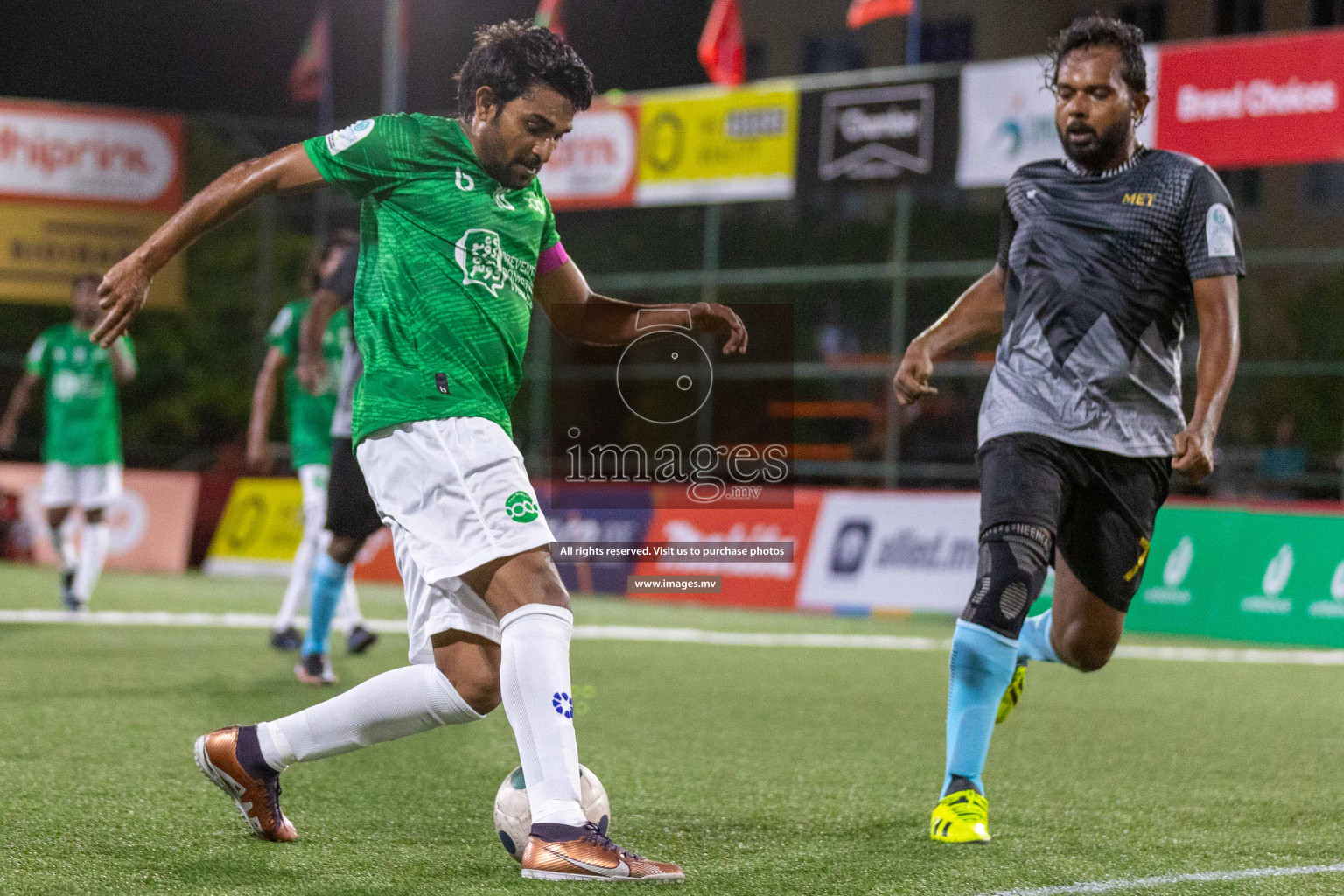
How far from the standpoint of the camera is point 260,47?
1433 inches

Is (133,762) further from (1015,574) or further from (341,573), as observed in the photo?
(1015,574)

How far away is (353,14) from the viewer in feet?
112

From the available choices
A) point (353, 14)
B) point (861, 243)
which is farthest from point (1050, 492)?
point (861, 243)

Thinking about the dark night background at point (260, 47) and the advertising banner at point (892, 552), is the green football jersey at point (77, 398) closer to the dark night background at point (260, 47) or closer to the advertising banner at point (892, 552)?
the advertising banner at point (892, 552)

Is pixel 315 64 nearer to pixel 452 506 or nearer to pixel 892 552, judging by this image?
pixel 892 552

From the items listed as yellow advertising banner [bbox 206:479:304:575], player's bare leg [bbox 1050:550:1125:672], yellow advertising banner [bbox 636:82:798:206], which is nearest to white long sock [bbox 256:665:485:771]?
player's bare leg [bbox 1050:550:1125:672]

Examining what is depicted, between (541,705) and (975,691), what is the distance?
137 centimetres

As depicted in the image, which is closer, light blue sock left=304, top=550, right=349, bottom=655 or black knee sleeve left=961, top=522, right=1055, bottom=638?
black knee sleeve left=961, top=522, right=1055, bottom=638

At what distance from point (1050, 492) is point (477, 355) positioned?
1699mm

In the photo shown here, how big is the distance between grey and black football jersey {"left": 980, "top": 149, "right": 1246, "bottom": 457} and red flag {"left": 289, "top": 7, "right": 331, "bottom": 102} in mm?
22614

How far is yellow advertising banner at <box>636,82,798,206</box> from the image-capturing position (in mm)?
18047

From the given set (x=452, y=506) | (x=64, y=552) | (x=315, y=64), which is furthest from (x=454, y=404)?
(x=315, y=64)

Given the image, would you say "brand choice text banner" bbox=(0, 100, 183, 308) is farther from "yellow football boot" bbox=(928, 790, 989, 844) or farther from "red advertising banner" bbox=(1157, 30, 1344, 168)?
"yellow football boot" bbox=(928, 790, 989, 844)

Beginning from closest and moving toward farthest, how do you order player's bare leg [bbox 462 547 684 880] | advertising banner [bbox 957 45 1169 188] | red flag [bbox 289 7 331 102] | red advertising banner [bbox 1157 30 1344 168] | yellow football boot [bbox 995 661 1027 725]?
player's bare leg [bbox 462 547 684 880], yellow football boot [bbox 995 661 1027 725], red advertising banner [bbox 1157 30 1344 168], advertising banner [bbox 957 45 1169 188], red flag [bbox 289 7 331 102]
